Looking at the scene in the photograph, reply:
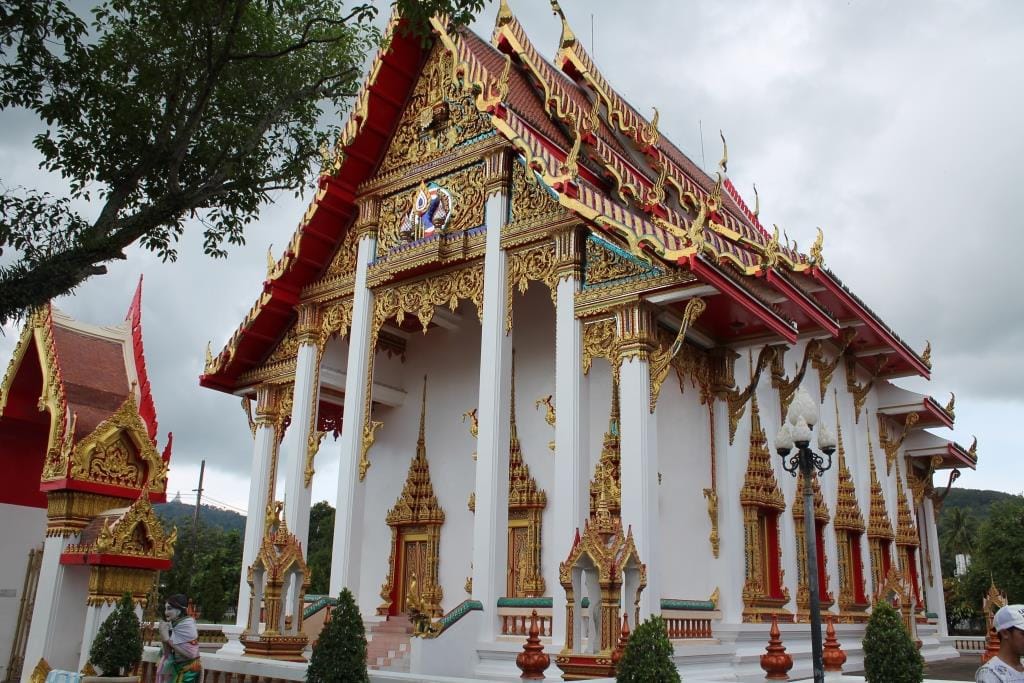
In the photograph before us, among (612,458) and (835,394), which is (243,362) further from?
(835,394)

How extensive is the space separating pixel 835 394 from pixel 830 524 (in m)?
1.91

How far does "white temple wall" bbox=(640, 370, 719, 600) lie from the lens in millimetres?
8977

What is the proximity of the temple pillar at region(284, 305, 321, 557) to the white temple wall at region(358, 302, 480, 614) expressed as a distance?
1305mm

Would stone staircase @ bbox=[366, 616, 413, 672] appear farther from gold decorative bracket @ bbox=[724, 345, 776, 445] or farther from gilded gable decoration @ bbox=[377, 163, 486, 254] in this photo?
gilded gable decoration @ bbox=[377, 163, 486, 254]

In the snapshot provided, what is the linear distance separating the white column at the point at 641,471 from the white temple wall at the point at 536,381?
2.49 m

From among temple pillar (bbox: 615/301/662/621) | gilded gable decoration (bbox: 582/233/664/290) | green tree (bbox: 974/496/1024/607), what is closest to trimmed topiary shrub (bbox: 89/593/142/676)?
temple pillar (bbox: 615/301/662/621)

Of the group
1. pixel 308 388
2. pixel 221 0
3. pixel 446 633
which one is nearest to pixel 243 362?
pixel 308 388

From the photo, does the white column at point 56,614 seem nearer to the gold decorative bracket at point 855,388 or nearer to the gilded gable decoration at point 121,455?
the gilded gable decoration at point 121,455

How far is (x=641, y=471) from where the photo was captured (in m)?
8.19

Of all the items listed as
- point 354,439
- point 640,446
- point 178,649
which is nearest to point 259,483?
point 354,439

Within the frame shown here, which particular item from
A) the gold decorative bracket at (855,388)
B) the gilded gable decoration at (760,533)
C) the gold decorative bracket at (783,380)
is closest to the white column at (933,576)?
the gold decorative bracket at (855,388)

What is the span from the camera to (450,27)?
5.95 meters

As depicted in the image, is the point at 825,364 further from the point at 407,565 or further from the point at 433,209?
the point at 407,565

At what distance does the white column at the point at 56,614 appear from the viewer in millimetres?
5738
